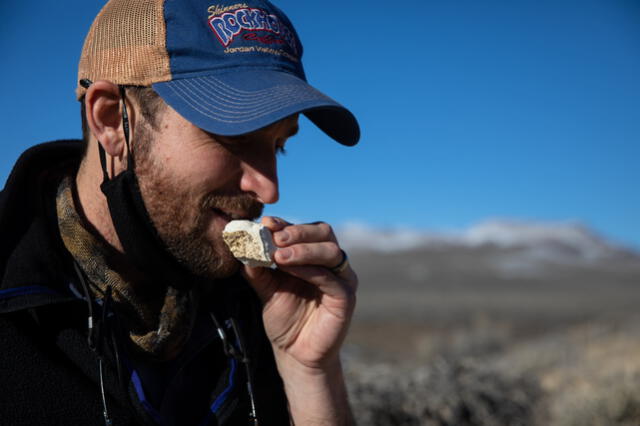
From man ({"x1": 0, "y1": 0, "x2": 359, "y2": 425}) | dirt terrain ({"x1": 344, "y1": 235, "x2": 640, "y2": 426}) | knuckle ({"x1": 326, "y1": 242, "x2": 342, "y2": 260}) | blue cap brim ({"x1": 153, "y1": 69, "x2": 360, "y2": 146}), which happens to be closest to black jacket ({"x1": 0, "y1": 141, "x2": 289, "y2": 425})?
man ({"x1": 0, "y1": 0, "x2": 359, "y2": 425})

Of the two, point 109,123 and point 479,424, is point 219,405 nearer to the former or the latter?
point 109,123

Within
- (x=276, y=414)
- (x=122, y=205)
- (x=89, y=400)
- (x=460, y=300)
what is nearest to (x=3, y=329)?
(x=89, y=400)

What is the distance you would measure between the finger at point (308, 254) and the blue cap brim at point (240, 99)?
473 millimetres

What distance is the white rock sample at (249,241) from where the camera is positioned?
2195 millimetres

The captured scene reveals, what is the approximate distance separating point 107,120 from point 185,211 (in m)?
0.46

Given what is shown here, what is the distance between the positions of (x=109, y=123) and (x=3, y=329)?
0.79 m

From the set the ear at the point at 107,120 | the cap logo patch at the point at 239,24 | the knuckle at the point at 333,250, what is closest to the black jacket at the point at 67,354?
the ear at the point at 107,120

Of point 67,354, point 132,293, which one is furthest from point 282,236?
point 67,354

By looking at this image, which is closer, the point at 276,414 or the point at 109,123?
the point at 109,123

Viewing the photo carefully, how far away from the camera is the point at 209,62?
2270 mm

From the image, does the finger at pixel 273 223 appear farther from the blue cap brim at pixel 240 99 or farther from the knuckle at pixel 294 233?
the blue cap brim at pixel 240 99

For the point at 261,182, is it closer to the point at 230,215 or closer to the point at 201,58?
the point at 230,215

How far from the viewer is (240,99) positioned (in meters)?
2.20

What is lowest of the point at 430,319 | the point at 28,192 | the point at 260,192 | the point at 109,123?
the point at 430,319
